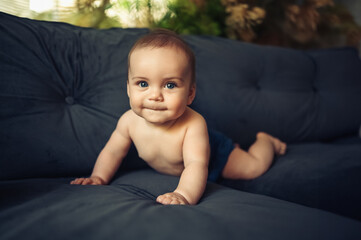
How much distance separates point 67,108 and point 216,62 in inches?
26.3

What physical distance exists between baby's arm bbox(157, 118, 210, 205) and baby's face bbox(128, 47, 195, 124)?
108mm

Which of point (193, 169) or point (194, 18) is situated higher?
point (194, 18)

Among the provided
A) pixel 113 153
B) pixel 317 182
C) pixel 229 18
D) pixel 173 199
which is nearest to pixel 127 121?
pixel 113 153

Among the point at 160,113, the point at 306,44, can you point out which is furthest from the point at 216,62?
the point at 306,44

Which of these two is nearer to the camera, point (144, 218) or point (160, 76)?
point (144, 218)

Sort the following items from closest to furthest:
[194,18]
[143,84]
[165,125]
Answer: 1. [143,84]
2. [165,125]
3. [194,18]

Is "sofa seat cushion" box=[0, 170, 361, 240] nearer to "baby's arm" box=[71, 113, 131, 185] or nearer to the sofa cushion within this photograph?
"baby's arm" box=[71, 113, 131, 185]

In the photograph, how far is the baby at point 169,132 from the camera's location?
73 cm

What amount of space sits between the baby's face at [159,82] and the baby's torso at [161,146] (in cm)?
10

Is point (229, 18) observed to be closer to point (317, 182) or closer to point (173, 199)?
point (317, 182)

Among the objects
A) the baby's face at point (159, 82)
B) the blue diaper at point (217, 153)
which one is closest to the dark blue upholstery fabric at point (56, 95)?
the baby's face at point (159, 82)

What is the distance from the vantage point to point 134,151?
0.98 meters

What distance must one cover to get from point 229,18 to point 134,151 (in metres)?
1.18

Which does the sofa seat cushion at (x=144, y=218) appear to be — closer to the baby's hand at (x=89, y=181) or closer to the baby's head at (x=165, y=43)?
the baby's hand at (x=89, y=181)
